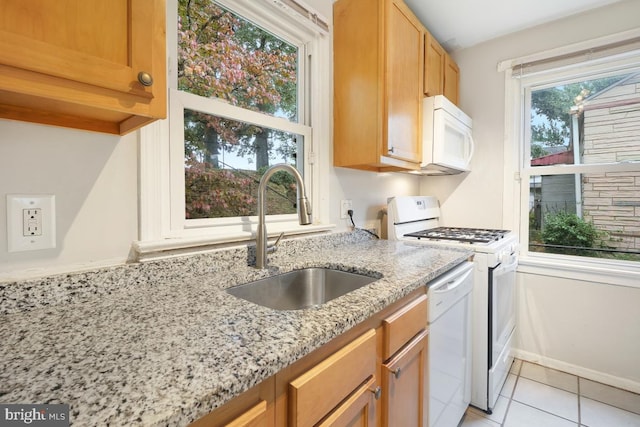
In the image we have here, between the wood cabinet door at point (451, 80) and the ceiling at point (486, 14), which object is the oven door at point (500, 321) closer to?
the wood cabinet door at point (451, 80)

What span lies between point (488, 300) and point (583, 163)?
135cm

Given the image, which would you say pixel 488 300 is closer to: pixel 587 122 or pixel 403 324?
pixel 403 324

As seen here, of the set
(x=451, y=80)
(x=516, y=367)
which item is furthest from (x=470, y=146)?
(x=516, y=367)

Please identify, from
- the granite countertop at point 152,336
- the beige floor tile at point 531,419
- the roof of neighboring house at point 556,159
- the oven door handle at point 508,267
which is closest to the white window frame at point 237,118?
the granite countertop at point 152,336

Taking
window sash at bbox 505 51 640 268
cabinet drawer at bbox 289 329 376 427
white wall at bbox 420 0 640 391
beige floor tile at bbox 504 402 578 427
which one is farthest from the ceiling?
beige floor tile at bbox 504 402 578 427

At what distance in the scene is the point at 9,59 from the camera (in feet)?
1.70

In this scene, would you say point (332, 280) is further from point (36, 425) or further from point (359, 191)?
point (36, 425)

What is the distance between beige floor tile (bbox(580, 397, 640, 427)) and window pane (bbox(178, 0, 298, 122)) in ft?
7.51

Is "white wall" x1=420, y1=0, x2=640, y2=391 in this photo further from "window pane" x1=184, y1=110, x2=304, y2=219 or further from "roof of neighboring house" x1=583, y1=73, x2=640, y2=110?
"window pane" x1=184, y1=110, x2=304, y2=219

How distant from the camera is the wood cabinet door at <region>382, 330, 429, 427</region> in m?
0.95

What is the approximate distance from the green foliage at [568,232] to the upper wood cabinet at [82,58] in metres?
2.61

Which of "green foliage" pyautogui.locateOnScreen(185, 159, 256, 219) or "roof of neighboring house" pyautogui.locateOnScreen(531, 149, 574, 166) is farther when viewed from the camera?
"roof of neighboring house" pyautogui.locateOnScreen(531, 149, 574, 166)

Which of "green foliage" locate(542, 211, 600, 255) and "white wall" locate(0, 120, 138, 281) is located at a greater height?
"white wall" locate(0, 120, 138, 281)

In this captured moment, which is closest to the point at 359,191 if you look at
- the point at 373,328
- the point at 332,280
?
the point at 332,280
